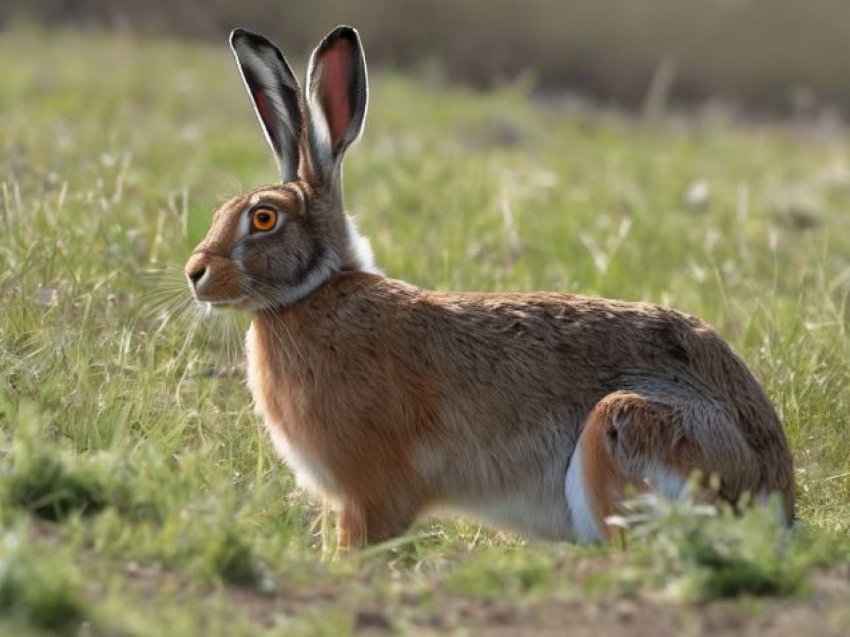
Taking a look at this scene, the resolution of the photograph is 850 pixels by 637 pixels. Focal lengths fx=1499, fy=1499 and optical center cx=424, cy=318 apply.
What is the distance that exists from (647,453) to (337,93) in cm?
171

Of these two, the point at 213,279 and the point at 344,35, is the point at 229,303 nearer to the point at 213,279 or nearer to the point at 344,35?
the point at 213,279

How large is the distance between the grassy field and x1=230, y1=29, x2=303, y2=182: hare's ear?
407 mm

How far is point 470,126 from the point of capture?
13.2 m

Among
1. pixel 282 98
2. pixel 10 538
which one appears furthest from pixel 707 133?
pixel 10 538

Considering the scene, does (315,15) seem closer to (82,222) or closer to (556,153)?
(556,153)

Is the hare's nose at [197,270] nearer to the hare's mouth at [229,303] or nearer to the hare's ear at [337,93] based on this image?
the hare's mouth at [229,303]

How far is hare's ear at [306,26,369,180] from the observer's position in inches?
204

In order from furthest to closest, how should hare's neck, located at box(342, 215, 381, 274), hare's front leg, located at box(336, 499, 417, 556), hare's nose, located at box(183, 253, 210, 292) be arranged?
hare's neck, located at box(342, 215, 381, 274) → hare's nose, located at box(183, 253, 210, 292) → hare's front leg, located at box(336, 499, 417, 556)

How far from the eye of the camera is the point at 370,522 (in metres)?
4.67

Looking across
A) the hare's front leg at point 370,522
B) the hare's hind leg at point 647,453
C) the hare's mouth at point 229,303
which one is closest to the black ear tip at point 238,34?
the hare's mouth at point 229,303

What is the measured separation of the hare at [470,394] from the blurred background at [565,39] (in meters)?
12.7

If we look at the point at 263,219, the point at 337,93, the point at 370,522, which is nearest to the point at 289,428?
the point at 370,522

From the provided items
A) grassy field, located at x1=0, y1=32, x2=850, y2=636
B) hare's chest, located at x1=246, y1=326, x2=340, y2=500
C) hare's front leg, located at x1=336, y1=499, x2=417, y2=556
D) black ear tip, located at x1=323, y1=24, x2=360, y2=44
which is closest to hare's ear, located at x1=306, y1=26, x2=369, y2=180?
black ear tip, located at x1=323, y1=24, x2=360, y2=44

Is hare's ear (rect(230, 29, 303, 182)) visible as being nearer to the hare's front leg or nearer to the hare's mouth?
the hare's mouth
